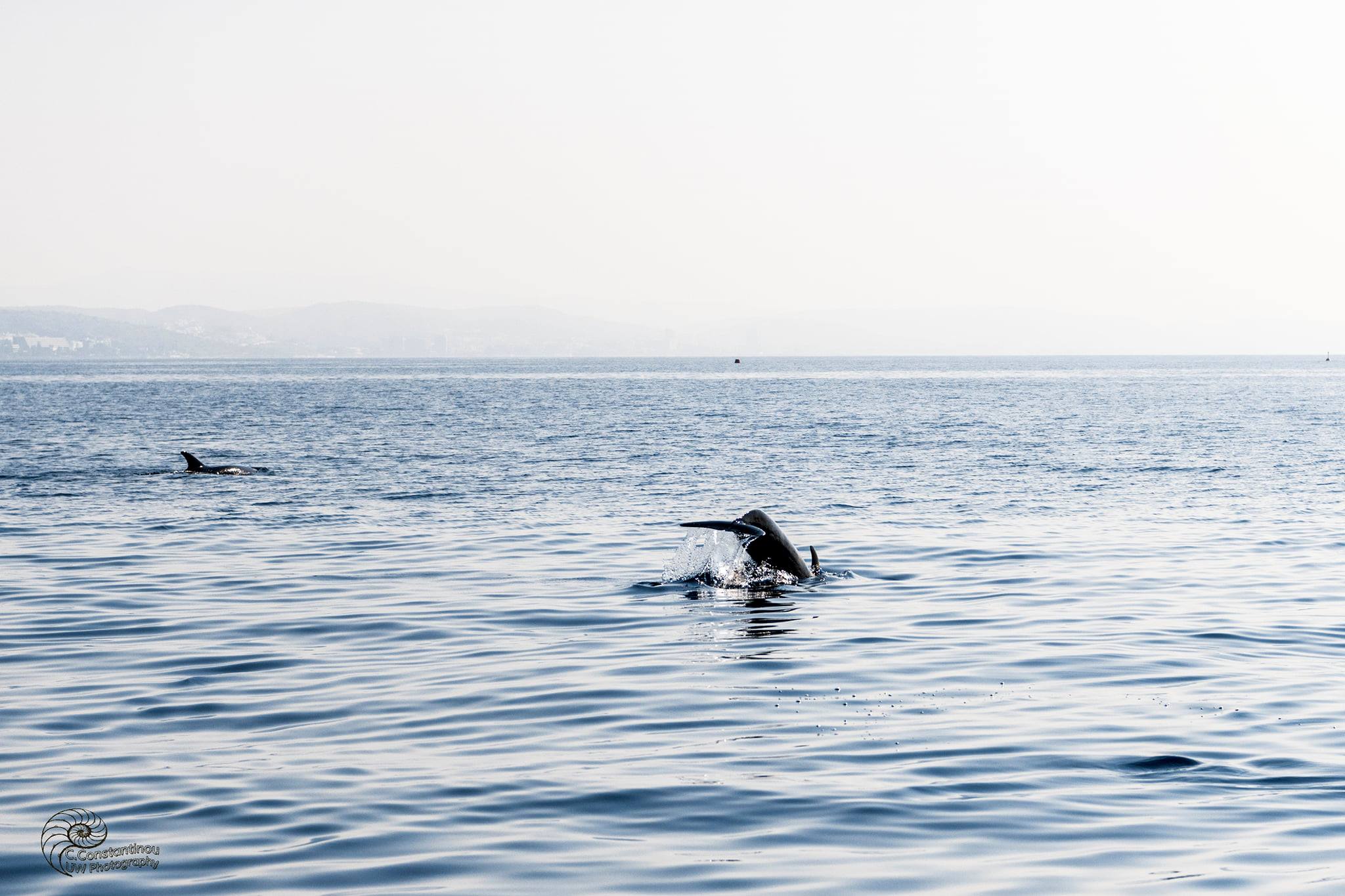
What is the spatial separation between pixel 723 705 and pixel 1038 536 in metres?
15.6

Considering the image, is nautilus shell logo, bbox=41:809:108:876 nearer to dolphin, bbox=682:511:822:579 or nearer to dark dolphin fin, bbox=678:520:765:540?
dark dolphin fin, bbox=678:520:765:540

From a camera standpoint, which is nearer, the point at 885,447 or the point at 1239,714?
the point at 1239,714

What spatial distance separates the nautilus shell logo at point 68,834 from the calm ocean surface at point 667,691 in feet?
0.39

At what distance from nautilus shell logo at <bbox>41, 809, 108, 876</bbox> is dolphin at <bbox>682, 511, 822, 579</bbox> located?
12213 mm

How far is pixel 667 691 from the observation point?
13.8m

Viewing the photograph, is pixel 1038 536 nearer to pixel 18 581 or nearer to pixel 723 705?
pixel 723 705

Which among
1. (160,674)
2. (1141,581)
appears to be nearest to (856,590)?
(1141,581)

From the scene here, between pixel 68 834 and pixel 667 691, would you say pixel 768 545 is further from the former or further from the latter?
pixel 68 834

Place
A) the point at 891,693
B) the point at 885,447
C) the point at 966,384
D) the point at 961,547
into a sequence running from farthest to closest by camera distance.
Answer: the point at 966,384
the point at 885,447
the point at 961,547
the point at 891,693

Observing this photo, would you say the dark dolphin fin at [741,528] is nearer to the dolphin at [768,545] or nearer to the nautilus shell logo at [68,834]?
the dolphin at [768,545]

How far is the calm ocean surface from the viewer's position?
8.88 metres

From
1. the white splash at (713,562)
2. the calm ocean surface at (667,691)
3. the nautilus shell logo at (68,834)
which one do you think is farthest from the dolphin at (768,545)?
the nautilus shell logo at (68,834)

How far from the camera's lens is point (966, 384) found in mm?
159250

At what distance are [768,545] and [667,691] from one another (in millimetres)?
7666
